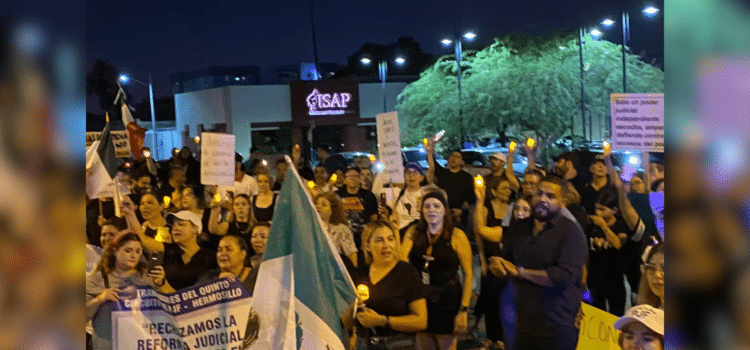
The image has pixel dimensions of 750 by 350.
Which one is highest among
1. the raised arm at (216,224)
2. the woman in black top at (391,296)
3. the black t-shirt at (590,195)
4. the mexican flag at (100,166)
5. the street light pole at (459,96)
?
the street light pole at (459,96)

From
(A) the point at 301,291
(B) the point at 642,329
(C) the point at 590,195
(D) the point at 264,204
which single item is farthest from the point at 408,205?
(B) the point at 642,329

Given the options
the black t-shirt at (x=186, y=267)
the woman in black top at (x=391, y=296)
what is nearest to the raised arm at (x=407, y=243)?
the woman in black top at (x=391, y=296)

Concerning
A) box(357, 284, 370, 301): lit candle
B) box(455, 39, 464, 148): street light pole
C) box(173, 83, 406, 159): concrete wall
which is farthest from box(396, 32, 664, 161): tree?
box(357, 284, 370, 301): lit candle

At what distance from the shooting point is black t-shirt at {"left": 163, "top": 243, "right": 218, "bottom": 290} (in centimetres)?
605

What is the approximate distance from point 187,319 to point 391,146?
4.43 meters

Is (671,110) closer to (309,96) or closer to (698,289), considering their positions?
(698,289)

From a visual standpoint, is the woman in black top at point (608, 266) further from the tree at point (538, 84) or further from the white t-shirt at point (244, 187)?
the tree at point (538, 84)

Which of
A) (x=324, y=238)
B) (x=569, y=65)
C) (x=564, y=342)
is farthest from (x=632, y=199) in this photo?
(x=569, y=65)

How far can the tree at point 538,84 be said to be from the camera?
31719mm

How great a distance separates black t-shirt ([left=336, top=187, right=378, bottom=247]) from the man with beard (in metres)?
3.42

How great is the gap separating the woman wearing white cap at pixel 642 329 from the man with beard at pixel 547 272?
4.56 ft

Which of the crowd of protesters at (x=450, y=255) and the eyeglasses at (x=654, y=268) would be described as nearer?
the eyeglasses at (x=654, y=268)

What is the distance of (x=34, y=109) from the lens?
72 centimetres

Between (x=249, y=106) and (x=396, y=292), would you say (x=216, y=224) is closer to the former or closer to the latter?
(x=396, y=292)
